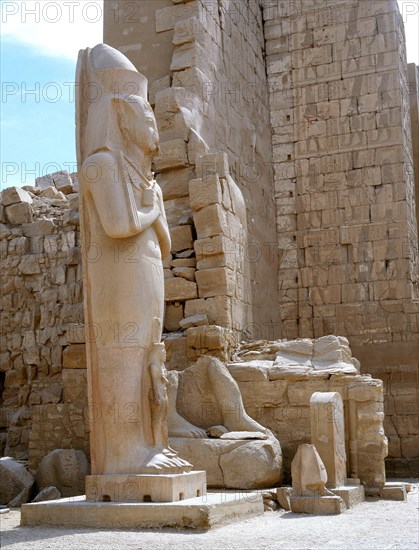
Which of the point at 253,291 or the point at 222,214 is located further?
the point at 253,291

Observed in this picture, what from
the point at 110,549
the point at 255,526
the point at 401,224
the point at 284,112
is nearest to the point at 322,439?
the point at 255,526

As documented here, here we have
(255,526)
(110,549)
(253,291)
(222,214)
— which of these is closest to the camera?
(110,549)

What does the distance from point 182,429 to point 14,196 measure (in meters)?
6.42

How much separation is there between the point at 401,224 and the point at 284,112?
8.81 ft

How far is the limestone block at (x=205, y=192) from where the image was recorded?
975 cm

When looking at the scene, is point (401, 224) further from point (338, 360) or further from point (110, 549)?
point (110, 549)

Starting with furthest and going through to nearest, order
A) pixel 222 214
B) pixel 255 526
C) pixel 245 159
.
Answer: pixel 245 159, pixel 222 214, pixel 255 526

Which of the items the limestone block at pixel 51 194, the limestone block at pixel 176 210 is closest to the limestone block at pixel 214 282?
the limestone block at pixel 176 210

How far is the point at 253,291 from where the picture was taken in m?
11.5

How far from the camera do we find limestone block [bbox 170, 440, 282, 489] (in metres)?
7.25

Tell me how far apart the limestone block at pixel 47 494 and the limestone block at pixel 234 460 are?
1.75 m

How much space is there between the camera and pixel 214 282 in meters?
9.59

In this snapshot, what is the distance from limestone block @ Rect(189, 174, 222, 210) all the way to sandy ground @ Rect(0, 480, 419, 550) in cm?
440

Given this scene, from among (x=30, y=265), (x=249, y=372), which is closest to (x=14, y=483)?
(x=249, y=372)
